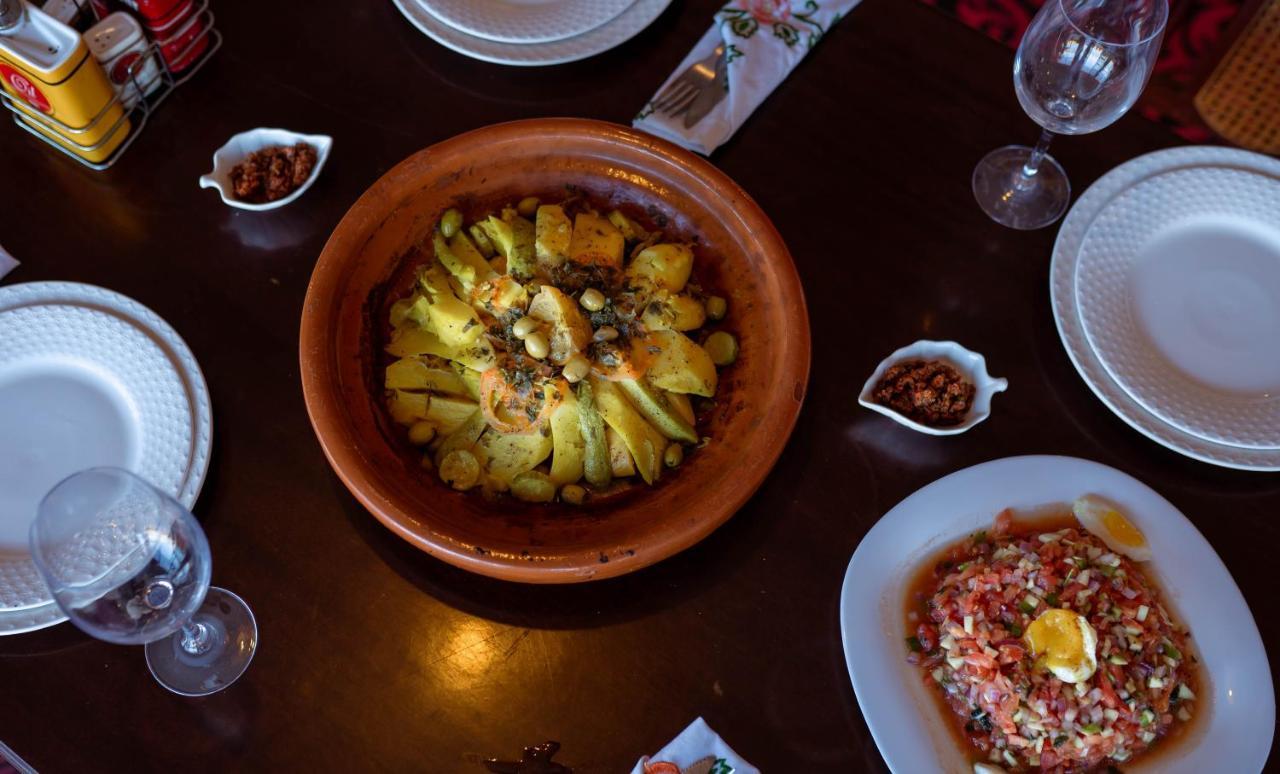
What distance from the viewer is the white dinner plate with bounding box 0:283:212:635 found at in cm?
184

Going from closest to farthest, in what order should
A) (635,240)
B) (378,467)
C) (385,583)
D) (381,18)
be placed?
(378,467), (385,583), (635,240), (381,18)

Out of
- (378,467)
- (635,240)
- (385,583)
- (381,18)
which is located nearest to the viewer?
(378,467)

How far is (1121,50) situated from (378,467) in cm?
144

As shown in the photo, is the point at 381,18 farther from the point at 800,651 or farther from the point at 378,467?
the point at 800,651

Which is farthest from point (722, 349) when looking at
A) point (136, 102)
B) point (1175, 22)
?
point (1175, 22)

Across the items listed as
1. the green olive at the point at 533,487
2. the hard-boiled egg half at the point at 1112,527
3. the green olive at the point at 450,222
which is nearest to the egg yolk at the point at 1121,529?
the hard-boiled egg half at the point at 1112,527

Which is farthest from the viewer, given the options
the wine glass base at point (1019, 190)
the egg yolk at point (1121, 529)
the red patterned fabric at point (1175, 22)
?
the red patterned fabric at point (1175, 22)

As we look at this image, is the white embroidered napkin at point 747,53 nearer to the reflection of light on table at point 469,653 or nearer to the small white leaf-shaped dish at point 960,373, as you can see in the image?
the small white leaf-shaped dish at point 960,373

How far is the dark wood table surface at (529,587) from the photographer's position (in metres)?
1.76

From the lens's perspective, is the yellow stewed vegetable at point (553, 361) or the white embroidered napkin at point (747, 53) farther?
the white embroidered napkin at point (747, 53)

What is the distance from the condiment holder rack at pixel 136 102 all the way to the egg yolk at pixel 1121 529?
2.01 m

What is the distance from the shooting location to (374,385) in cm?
189

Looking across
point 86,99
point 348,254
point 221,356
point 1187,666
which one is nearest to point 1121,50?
point 1187,666

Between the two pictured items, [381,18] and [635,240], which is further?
[381,18]
